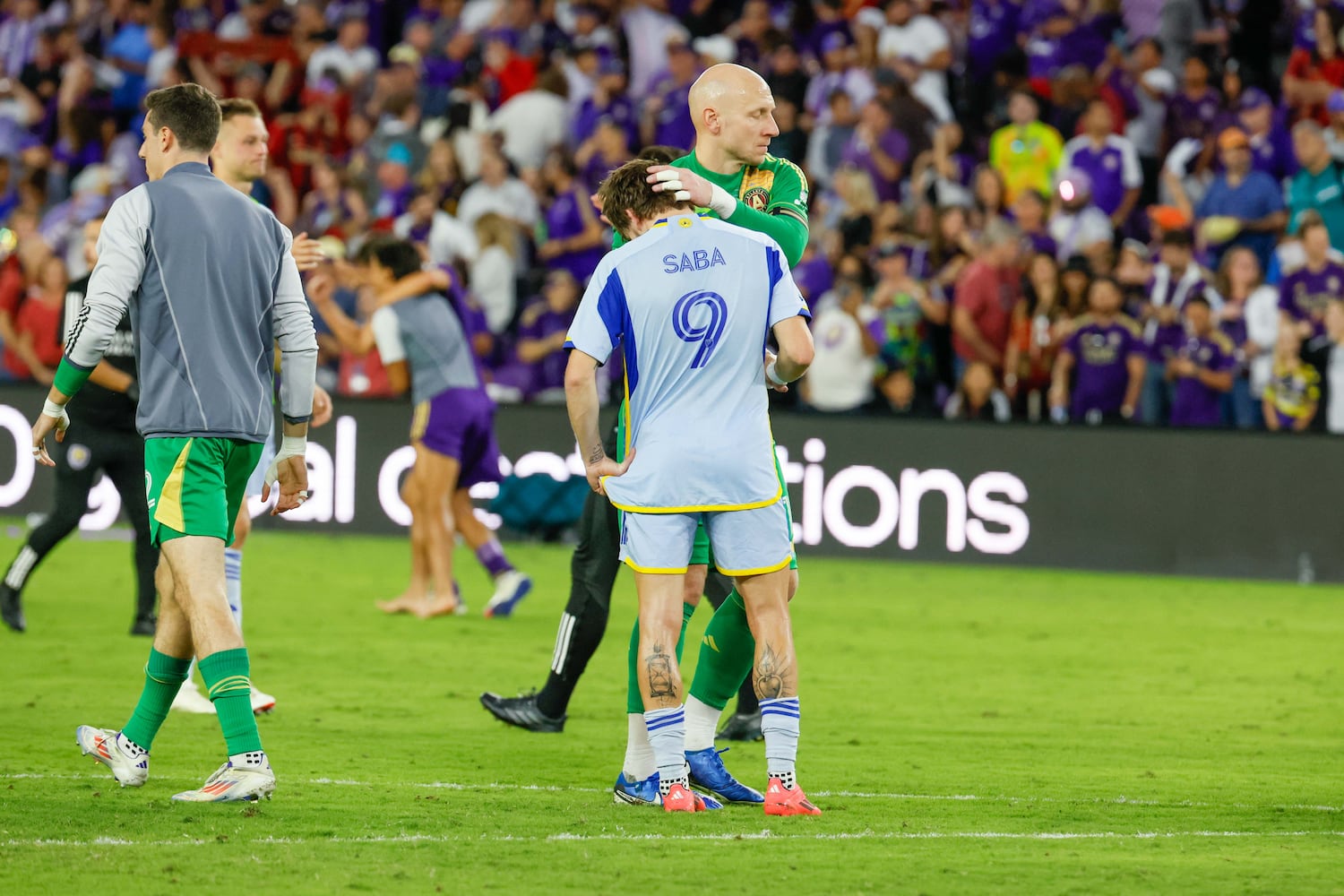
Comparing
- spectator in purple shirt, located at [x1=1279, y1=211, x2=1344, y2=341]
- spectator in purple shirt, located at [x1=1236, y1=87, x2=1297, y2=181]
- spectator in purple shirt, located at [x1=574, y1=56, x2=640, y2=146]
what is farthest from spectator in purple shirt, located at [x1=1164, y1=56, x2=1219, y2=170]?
spectator in purple shirt, located at [x1=574, y1=56, x2=640, y2=146]

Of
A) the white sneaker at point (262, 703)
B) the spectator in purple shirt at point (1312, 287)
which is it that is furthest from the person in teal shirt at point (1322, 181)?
the white sneaker at point (262, 703)

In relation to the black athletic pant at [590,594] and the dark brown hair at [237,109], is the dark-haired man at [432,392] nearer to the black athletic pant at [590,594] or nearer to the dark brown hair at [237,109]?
the dark brown hair at [237,109]

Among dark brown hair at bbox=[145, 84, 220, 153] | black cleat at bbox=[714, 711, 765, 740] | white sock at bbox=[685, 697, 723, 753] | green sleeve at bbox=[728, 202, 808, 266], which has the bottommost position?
black cleat at bbox=[714, 711, 765, 740]

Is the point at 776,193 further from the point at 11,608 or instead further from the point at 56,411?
the point at 11,608

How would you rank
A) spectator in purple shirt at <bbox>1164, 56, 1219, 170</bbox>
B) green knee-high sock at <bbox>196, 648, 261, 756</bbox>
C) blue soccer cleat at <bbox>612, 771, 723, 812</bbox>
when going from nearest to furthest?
green knee-high sock at <bbox>196, 648, 261, 756</bbox>
blue soccer cleat at <bbox>612, 771, 723, 812</bbox>
spectator in purple shirt at <bbox>1164, 56, 1219, 170</bbox>

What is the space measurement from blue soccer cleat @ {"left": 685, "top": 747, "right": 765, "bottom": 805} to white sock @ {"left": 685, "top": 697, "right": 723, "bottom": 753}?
0.03 metres

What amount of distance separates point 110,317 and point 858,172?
12.2 metres

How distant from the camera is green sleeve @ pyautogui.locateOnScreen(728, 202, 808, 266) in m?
6.30

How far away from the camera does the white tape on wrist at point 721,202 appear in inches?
241

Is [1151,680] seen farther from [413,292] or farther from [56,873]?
[56,873]

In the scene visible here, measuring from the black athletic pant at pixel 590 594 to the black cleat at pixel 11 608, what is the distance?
4.30 metres

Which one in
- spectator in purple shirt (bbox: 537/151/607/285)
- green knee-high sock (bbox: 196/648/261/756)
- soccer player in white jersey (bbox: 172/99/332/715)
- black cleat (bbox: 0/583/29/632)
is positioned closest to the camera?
green knee-high sock (bbox: 196/648/261/756)

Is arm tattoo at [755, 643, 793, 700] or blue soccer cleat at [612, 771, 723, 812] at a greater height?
arm tattoo at [755, 643, 793, 700]

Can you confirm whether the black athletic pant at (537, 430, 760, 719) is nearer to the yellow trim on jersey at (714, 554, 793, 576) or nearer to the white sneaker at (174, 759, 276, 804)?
the yellow trim on jersey at (714, 554, 793, 576)
